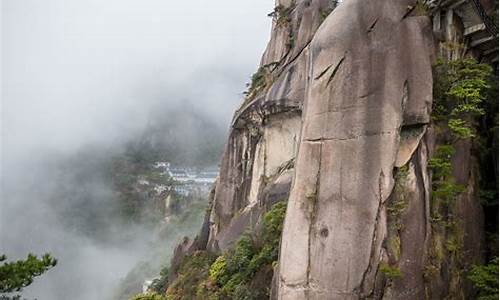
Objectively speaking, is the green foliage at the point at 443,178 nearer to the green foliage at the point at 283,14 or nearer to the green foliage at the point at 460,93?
the green foliage at the point at 460,93

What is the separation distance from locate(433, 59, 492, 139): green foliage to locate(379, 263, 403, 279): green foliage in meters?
4.26

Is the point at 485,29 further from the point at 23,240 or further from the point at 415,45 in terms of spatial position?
the point at 23,240

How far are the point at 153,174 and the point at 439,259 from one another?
82.3 m

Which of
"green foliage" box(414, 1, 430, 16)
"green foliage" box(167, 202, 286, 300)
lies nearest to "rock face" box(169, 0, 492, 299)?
"green foliage" box(414, 1, 430, 16)

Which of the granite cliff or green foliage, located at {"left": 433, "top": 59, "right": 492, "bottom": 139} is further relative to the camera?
green foliage, located at {"left": 433, "top": 59, "right": 492, "bottom": 139}

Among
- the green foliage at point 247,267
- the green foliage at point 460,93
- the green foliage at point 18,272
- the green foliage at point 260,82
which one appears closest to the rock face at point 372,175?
the green foliage at point 460,93

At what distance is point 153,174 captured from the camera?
3612 inches

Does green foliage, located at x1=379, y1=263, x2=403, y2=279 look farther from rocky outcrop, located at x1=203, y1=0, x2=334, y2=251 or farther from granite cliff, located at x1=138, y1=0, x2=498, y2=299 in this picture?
rocky outcrop, located at x1=203, y1=0, x2=334, y2=251

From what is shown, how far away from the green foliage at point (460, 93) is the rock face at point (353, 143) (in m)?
0.80

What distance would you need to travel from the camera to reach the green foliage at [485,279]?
1184cm

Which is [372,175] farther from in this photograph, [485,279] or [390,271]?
[485,279]

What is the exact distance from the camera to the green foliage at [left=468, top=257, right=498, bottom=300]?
1184 centimetres

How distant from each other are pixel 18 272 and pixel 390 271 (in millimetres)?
8315

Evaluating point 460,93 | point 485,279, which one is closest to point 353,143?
point 460,93
